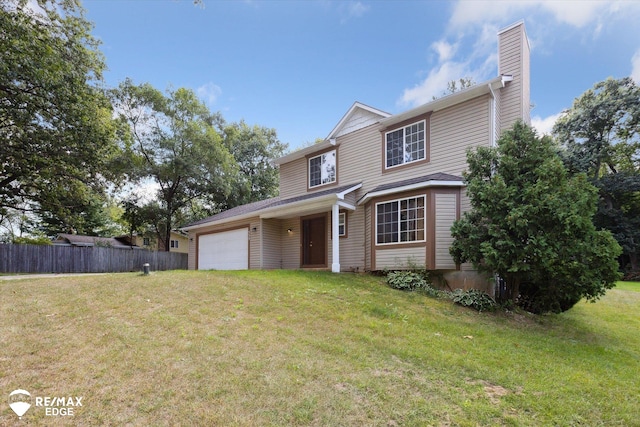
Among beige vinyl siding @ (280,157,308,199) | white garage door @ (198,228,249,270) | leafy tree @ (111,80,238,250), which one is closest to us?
beige vinyl siding @ (280,157,308,199)

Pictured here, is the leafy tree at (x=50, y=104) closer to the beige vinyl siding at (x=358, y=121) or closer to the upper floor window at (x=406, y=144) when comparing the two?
the beige vinyl siding at (x=358, y=121)

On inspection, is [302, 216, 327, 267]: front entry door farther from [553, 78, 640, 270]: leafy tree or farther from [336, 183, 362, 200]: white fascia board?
[553, 78, 640, 270]: leafy tree

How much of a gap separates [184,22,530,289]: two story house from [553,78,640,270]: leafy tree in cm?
1514

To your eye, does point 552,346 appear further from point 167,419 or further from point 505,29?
point 505,29

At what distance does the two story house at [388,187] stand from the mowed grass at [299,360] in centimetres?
282

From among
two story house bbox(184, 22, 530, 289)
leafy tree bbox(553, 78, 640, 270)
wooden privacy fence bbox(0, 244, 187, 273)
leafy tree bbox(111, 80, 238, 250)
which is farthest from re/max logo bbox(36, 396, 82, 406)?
leafy tree bbox(553, 78, 640, 270)

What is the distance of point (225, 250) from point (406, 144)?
9.64 metres

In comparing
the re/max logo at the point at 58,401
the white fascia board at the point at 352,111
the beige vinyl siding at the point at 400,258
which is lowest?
the re/max logo at the point at 58,401

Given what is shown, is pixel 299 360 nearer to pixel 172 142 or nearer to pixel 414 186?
pixel 414 186

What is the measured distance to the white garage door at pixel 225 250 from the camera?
627 inches

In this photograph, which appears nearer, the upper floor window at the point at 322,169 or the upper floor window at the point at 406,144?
the upper floor window at the point at 406,144

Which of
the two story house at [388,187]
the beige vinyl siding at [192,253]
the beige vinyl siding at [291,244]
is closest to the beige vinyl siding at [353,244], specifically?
the two story house at [388,187]

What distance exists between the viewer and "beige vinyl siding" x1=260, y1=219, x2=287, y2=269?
15055mm

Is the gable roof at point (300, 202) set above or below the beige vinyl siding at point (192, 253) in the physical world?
above
